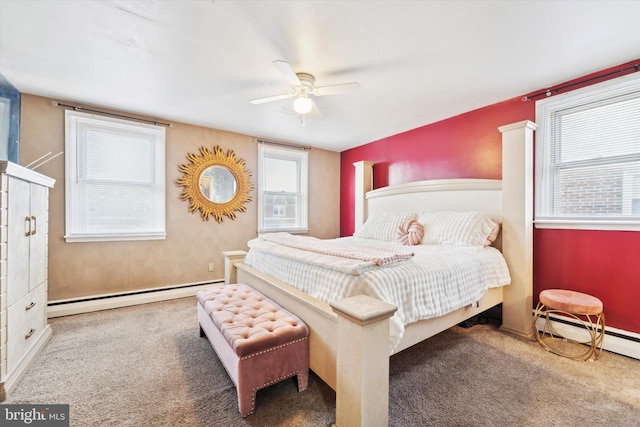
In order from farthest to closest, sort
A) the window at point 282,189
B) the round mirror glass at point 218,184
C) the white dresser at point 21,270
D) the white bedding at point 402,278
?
the window at point 282,189 < the round mirror glass at point 218,184 < the white dresser at point 21,270 < the white bedding at point 402,278

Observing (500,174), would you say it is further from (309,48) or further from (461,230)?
(309,48)

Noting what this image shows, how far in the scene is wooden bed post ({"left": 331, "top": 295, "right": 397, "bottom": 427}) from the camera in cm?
112

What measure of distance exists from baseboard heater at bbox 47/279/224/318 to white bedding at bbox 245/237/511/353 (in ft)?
5.90

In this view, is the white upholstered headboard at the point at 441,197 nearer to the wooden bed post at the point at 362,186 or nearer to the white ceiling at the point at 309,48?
the wooden bed post at the point at 362,186

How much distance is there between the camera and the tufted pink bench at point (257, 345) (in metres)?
1.37

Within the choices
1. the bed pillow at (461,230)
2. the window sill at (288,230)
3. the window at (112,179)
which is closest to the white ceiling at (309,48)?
the window at (112,179)

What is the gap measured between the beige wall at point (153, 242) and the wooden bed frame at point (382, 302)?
107 cm

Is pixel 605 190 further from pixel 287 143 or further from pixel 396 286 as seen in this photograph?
pixel 287 143

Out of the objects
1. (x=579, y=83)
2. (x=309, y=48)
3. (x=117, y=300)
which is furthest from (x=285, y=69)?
(x=117, y=300)

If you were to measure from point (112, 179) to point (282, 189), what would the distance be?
227cm

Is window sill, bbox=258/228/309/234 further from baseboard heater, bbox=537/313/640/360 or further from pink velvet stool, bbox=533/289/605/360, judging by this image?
baseboard heater, bbox=537/313/640/360

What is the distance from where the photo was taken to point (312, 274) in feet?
5.73

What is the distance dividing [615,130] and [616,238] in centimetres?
90

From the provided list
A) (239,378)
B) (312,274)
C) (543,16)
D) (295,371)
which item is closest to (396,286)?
(312,274)
